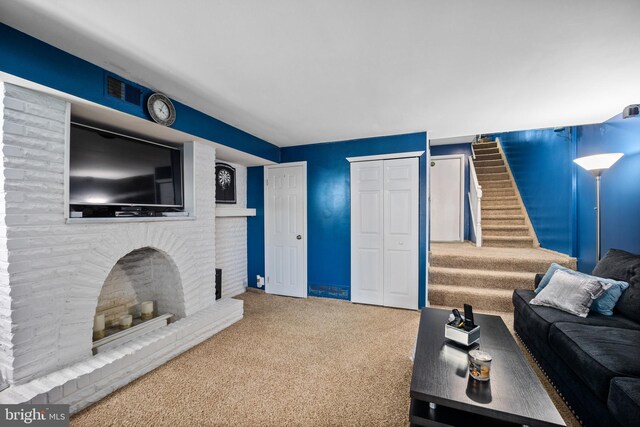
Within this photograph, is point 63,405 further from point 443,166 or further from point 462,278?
point 443,166

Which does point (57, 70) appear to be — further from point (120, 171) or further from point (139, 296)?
point (139, 296)

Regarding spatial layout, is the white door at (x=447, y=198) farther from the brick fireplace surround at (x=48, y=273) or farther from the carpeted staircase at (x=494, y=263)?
the brick fireplace surround at (x=48, y=273)

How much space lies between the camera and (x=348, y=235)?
3912mm

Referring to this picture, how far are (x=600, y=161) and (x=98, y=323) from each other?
4780 millimetres

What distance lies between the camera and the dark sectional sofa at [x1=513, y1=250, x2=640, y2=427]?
4.30 ft

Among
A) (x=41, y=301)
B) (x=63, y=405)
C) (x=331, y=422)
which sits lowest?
(x=331, y=422)

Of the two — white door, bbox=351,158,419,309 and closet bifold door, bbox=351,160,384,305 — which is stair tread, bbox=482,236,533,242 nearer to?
white door, bbox=351,158,419,309

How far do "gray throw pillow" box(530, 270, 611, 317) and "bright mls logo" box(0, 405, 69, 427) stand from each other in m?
3.50

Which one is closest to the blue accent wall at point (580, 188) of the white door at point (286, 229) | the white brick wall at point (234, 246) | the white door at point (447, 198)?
the white door at point (447, 198)

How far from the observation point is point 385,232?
3.69 meters

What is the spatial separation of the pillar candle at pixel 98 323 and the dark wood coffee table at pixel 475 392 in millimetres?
2561

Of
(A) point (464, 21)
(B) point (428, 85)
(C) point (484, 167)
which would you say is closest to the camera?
(A) point (464, 21)

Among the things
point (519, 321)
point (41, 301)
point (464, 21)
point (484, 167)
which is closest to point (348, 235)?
point (519, 321)

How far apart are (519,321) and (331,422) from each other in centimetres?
206
